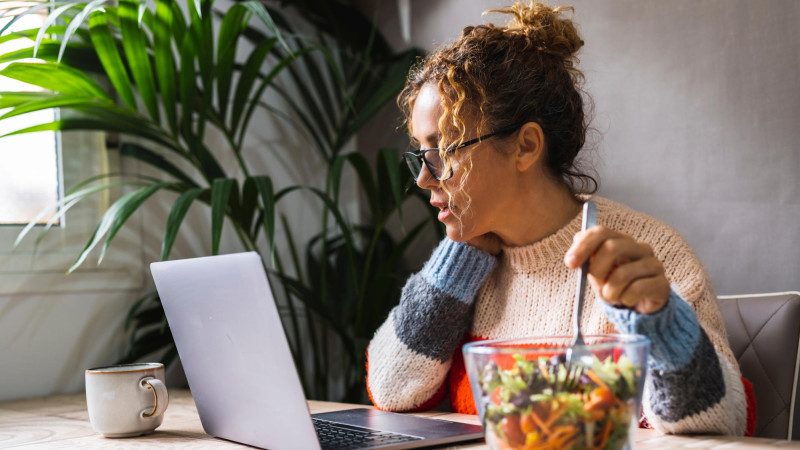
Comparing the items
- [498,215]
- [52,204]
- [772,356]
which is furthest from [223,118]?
[772,356]

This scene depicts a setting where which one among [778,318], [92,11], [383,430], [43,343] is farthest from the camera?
[43,343]

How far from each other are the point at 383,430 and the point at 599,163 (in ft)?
3.40

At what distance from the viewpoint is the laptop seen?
795 mm

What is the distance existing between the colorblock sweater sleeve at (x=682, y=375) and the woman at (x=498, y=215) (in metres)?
0.17

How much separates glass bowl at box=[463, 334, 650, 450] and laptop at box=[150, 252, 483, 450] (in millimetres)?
220

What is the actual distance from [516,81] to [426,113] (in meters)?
0.15

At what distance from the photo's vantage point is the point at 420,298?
53.0 inches

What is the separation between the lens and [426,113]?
1279 mm

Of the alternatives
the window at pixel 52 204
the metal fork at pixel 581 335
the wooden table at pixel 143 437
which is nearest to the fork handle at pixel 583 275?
the metal fork at pixel 581 335

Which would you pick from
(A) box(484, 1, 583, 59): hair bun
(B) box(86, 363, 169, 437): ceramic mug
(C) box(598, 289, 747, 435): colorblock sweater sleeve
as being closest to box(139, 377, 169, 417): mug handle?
(B) box(86, 363, 169, 437): ceramic mug

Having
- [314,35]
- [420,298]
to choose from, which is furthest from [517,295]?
[314,35]

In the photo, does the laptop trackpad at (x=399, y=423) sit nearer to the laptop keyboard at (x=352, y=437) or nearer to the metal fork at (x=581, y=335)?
the laptop keyboard at (x=352, y=437)

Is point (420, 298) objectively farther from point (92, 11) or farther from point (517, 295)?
point (92, 11)

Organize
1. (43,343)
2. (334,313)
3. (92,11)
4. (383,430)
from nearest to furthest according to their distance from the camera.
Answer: (383,430) < (92,11) < (43,343) < (334,313)
